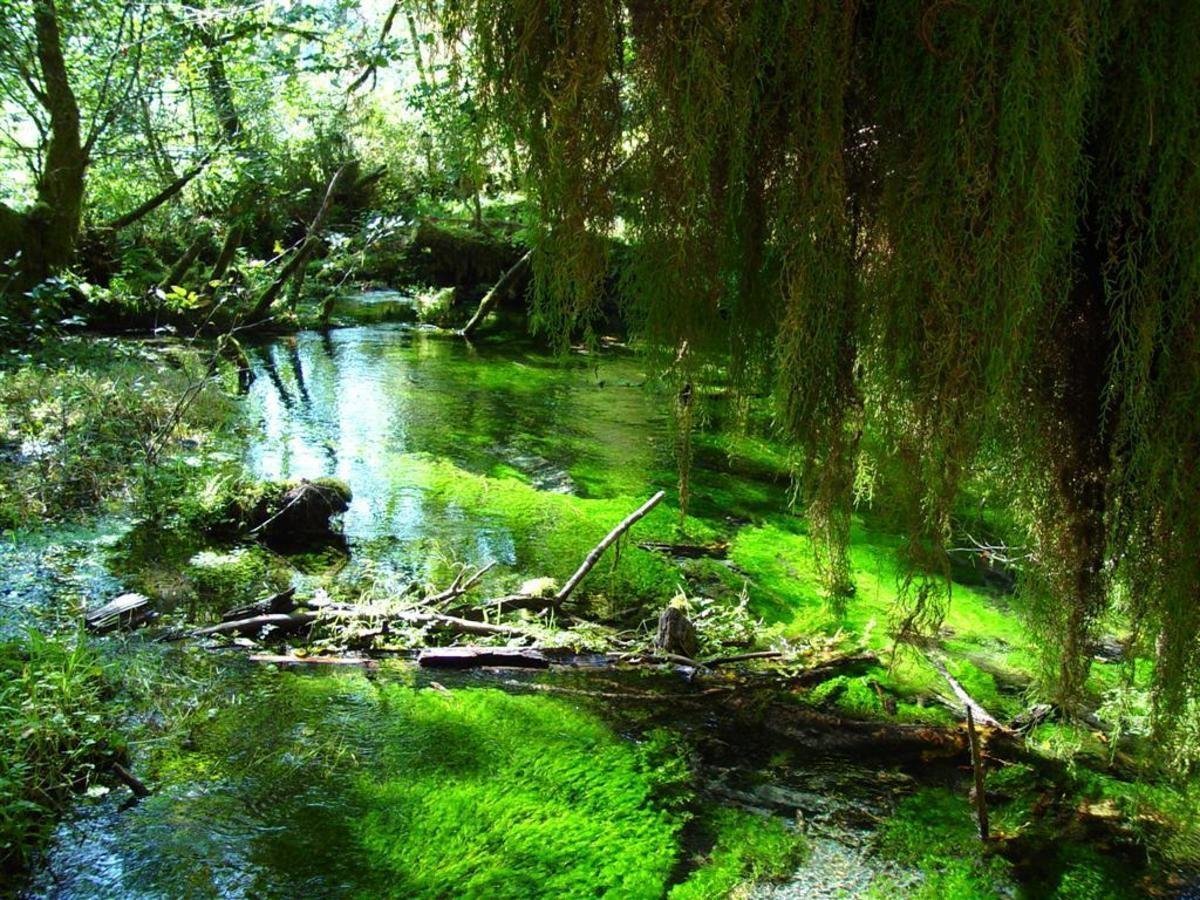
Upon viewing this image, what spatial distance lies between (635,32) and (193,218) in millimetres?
12496

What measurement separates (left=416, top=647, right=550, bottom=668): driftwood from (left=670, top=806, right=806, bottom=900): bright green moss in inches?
48.5

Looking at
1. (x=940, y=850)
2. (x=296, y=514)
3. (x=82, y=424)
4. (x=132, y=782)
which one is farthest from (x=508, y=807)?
(x=82, y=424)

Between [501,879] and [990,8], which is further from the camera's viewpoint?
[501,879]

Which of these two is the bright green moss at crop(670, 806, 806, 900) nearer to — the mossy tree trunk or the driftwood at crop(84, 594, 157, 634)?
the driftwood at crop(84, 594, 157, 634)

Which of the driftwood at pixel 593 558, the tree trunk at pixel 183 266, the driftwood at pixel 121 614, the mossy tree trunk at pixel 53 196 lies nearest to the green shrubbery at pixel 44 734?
the driftwood at pixel 121 614

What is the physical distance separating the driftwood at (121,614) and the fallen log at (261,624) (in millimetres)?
288

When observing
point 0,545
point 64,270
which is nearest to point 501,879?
point 0,545

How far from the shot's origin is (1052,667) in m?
2.17

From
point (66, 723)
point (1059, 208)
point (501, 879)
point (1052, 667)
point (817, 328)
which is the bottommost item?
point (501, 879)

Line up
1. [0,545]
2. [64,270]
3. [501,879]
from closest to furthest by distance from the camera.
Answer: [501,879]
[0,545]
[64,270]

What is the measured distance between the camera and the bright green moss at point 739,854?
8.44 ft

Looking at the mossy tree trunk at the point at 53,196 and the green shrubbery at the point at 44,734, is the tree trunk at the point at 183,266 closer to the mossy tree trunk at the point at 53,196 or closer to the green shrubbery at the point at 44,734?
the mossy tree trunk at the point at 53,196

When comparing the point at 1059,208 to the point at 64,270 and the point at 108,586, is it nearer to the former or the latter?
the point at 108,586

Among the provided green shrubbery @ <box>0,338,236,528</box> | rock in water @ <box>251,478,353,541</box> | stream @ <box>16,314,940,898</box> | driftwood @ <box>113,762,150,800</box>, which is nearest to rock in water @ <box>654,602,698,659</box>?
stream @ <box>16,314,940,898</box>
